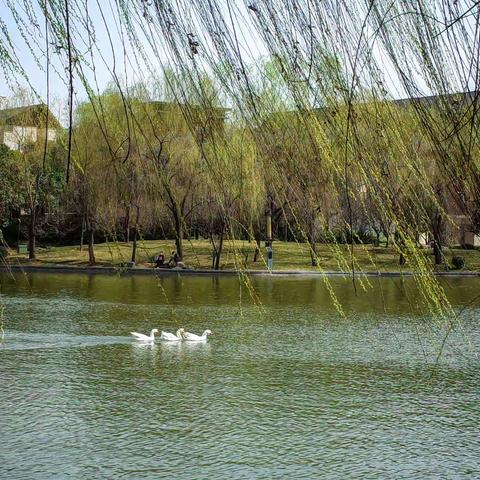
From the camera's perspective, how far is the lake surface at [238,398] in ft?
21.2

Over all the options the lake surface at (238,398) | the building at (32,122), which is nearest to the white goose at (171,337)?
the lake surface at (238,398)

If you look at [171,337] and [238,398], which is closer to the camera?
[238,398]

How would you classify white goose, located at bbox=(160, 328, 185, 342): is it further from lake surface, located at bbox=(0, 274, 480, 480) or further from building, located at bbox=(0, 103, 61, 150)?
building, located at bbox=(0, 103, 61, 150)

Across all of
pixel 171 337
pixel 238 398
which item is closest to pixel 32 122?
pixel 238 398

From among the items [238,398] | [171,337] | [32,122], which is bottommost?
[238,398]

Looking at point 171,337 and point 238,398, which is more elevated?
point 171,337

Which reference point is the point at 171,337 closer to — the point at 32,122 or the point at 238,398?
the point at 238,398

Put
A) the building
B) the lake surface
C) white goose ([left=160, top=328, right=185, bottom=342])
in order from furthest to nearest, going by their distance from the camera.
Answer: white goose ([left=160, top=328, right=185, bottom=342])
the lake surface
the building

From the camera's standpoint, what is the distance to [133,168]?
2.28 metres

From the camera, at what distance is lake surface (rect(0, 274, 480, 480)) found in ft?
21.2

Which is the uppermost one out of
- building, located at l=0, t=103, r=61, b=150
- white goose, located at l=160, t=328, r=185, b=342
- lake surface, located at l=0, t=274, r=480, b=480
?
building, located at l=0, t=103, r=61, b=150

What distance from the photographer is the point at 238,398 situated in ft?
27.7

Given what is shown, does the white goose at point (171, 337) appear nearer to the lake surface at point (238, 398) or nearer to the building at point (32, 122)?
the lake surface at point (238, 398)

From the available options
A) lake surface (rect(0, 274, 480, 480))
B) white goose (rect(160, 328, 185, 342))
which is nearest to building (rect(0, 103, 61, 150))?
lake surface (rect(0, 274, 480, 480))
